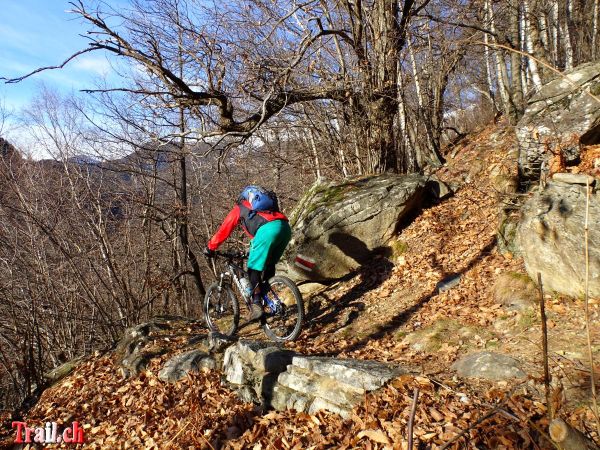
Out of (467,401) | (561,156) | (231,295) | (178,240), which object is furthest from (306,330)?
(178,240)

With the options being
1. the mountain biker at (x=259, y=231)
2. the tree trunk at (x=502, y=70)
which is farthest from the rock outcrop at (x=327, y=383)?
the tree trunk at (x=502, y=70)

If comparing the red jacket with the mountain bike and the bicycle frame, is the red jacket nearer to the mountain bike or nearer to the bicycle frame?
the mountain bike

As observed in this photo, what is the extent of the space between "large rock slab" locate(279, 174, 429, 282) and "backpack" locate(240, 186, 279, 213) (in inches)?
71.2

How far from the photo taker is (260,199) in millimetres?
5355

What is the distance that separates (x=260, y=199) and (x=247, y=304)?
163 centimetres

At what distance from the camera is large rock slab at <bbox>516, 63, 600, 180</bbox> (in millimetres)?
5902

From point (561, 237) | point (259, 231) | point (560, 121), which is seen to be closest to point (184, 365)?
point (259, 231)

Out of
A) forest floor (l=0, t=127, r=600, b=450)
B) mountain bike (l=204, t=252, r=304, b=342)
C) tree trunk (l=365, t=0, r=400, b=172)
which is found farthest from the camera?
tree trunk (l=365, t=0, r=400, b=172)

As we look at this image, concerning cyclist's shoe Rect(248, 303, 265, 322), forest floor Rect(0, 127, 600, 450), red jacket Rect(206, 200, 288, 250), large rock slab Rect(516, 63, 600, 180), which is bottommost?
forest floor Rect(0, 127, 600, 450)

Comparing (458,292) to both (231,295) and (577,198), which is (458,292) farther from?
(231,295)

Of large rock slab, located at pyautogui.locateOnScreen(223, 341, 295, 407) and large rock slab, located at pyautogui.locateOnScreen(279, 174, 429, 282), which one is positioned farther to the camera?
large rock slab, located at pyautogui.locateOnScreen(279, 174, 429, 282)

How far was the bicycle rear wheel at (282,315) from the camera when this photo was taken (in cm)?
545

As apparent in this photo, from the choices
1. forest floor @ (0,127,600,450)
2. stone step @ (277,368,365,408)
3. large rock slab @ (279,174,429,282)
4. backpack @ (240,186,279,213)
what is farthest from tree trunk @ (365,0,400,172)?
stone step @ (277,368,365,408)

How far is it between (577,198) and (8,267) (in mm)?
10711
